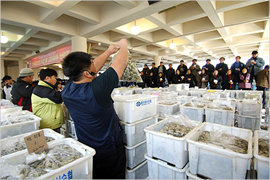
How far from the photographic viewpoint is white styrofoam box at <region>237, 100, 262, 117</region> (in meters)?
1.95

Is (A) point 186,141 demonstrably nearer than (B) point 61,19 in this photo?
Yes

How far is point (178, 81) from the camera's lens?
719 centimetres

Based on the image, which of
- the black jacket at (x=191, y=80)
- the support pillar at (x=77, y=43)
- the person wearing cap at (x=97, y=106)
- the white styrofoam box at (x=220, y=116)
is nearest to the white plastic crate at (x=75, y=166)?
the person wearing cap at (x=97, y=106)

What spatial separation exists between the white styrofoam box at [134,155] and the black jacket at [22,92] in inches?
74.6

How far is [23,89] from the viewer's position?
2.13m

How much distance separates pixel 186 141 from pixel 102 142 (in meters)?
0.68

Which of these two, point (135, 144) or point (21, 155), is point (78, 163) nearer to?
point (21, 155)

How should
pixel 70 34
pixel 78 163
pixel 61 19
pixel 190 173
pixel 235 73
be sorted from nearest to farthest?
pixel 78 163, pixel 190 173, pixel 61 19, pixel 70 34, pixel 235 73

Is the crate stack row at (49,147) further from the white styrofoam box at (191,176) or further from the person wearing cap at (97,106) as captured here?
the white styrofoam box at (191,176)

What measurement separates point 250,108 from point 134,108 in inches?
72.0

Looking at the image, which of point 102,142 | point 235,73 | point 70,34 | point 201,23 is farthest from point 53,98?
point 235,73

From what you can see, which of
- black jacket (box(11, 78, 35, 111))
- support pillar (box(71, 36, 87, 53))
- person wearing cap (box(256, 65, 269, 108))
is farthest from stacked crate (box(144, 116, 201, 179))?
person wearing cap (box(256, 65, 269, 108))

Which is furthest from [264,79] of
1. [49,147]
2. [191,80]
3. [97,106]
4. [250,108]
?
[49,147]

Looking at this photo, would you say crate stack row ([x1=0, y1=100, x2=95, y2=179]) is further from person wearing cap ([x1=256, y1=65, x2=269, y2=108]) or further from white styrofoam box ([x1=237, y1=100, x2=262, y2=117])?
person wearing cap ([x1=256, y1=65, x2=269, y2=108])
